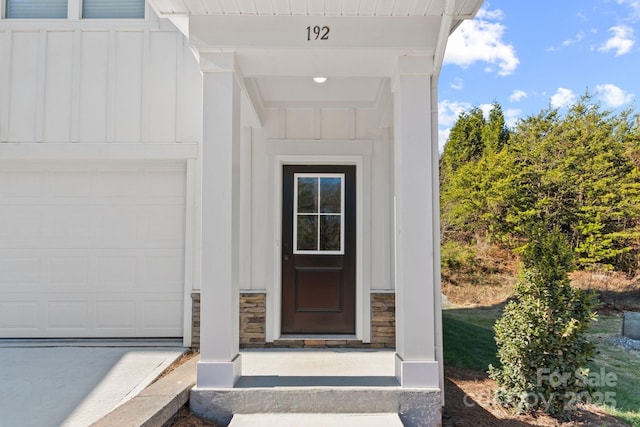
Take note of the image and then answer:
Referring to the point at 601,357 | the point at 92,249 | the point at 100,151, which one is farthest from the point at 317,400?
the point at 601,357

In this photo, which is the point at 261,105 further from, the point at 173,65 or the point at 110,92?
the point at 110,92

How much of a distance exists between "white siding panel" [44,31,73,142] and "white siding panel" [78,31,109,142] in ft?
0.48

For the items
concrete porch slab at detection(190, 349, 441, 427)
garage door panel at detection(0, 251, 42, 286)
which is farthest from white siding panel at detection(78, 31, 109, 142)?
concrete porch slab at detection(190, 349, 441, 427)

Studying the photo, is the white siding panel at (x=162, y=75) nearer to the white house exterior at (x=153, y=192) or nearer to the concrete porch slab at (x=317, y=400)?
the white house exterior at (x=153, y=192)

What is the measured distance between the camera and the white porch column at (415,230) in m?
2.95

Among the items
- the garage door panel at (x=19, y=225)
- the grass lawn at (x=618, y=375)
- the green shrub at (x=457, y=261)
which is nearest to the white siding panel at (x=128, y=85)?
Answer: the garage door panel at (x=19, y=225)

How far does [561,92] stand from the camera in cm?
1141

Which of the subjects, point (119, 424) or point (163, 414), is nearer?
point (119, 424)

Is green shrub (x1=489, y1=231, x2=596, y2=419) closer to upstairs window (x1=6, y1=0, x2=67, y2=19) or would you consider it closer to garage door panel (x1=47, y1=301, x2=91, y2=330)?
garage door panel (x1=47, y1=301, x2=91, y2=330)

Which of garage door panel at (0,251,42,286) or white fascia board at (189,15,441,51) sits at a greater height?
white fascia board at (189,15,441,51)

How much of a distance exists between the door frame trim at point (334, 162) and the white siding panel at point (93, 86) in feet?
6.35

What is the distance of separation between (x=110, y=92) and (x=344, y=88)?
2.69 m

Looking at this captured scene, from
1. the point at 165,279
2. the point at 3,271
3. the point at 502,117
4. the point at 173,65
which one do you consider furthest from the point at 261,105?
the point at 502,117

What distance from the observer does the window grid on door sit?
15.5 feet
